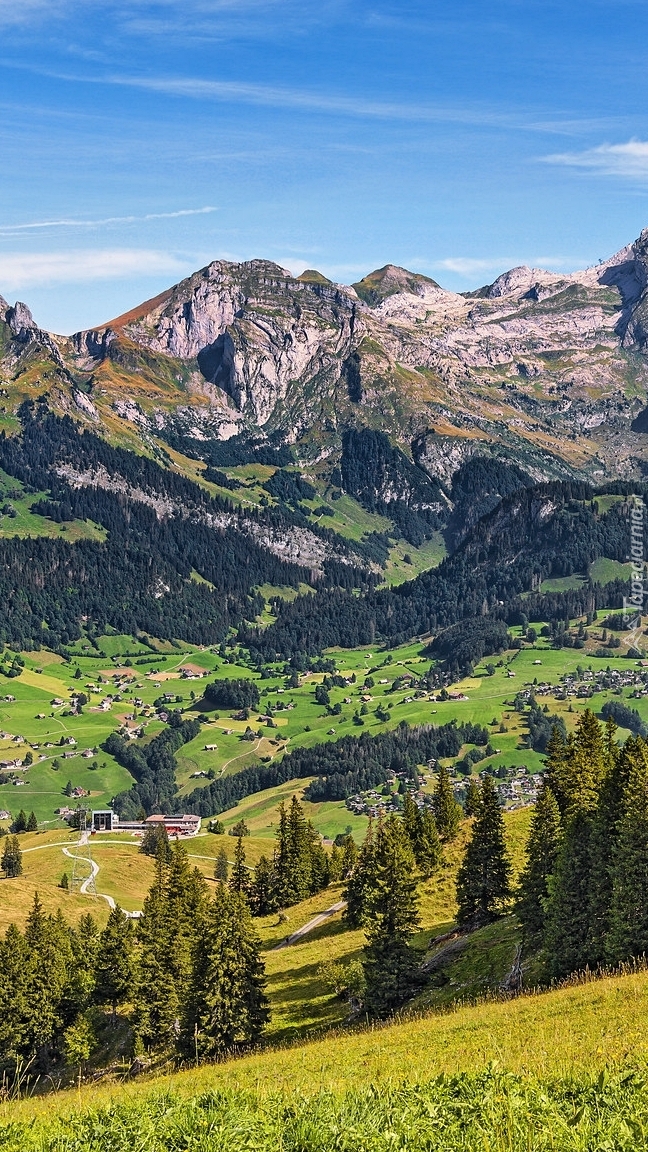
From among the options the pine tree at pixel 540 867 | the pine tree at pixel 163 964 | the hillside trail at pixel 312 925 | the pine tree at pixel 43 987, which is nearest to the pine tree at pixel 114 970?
the pine tree at pixel 163 964

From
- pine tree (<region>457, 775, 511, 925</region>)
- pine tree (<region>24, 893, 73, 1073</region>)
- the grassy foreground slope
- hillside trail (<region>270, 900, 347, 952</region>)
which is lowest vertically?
hillside trail (<region>270, 900, 347, 952</region>)

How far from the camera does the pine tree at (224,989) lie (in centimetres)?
7319

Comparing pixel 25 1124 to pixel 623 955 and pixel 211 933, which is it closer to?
pixel 623 955

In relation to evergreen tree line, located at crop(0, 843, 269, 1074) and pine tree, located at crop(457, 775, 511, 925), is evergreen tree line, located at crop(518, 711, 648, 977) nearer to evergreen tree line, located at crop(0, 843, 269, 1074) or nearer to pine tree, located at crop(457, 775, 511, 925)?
pine tree, located at crop(457, 775, 511, 925)

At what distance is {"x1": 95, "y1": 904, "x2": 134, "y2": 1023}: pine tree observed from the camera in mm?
96125

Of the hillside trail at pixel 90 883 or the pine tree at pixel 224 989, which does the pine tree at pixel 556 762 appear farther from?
the hillside trail at pixel 90 883

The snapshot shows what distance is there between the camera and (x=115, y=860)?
19400 cm

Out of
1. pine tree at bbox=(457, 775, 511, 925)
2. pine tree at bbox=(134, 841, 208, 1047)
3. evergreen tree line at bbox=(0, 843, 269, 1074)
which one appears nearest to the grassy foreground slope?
evergreen tree line at bbox=(0, 843, 269, 1074)

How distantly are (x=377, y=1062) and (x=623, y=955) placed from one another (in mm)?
26584

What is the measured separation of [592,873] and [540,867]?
9985 millimetres

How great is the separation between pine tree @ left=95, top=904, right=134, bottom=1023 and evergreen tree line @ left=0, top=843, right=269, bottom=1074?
4.2 inches

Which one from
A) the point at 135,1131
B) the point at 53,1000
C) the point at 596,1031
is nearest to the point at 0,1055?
the point at 53,1000

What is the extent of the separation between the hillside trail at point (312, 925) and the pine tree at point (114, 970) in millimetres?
20372

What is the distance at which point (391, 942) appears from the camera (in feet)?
233
